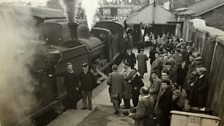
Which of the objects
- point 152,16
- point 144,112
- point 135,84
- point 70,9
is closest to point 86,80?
point 135,84

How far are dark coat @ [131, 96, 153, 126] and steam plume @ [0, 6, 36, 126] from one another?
3016 mm

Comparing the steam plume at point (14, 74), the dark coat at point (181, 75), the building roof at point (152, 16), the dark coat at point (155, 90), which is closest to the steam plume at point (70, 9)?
the steam plume at point (14, 74)

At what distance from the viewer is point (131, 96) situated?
8.47 meters

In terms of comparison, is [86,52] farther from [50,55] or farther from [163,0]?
[163,0]

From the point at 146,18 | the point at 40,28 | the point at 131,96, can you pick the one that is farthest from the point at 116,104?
the point at 146,18

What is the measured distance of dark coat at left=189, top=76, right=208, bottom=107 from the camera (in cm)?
708

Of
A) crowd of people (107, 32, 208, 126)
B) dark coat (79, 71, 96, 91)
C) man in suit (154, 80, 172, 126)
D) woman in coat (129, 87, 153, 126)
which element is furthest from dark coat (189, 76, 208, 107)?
dark coat (79, 71, 96, 91)

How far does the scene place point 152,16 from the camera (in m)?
27.8

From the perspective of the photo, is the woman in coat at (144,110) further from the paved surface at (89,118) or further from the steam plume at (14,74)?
the steam plume at (14,74)

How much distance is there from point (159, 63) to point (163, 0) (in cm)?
4153

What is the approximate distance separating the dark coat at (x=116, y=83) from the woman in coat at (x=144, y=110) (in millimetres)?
2529

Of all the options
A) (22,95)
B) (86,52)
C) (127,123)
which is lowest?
(127,123)

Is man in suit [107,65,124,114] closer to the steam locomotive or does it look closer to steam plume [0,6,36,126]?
the steam locomotive

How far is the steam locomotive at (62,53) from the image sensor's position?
7680 millimetres
